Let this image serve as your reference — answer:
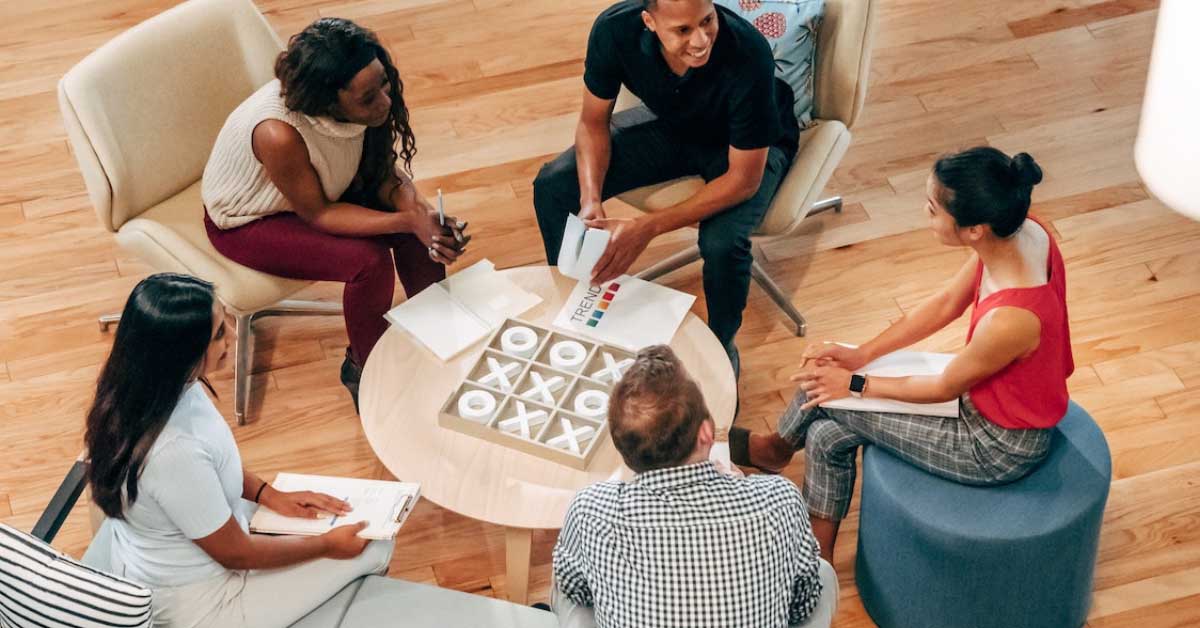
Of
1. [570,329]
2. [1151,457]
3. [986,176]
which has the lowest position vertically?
[1151,457]

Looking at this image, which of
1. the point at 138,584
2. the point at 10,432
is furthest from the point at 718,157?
the point at 10,432

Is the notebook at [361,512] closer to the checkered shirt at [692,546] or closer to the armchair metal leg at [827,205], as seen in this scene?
→ the checkered shirt at [692,546]

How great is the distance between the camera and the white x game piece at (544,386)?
2.75 meters

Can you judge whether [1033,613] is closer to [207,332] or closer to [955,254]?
[955,254]

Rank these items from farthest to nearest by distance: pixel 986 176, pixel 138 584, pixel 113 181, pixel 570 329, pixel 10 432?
pixel 10 432, pixel 113 181, pixel 570 329, pixel 986 176, pixel 138 584

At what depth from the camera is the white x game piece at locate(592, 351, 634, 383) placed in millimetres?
2784

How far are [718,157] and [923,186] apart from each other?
0.97m

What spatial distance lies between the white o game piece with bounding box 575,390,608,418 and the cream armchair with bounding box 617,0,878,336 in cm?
79

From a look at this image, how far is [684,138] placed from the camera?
3.39 m

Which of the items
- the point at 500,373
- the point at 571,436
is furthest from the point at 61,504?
the point at 571,436

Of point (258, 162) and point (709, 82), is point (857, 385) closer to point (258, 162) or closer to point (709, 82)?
point (709, 82)

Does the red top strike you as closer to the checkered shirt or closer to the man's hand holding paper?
the checkered shirt

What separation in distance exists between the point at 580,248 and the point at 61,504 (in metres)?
1.30

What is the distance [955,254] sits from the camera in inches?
148
